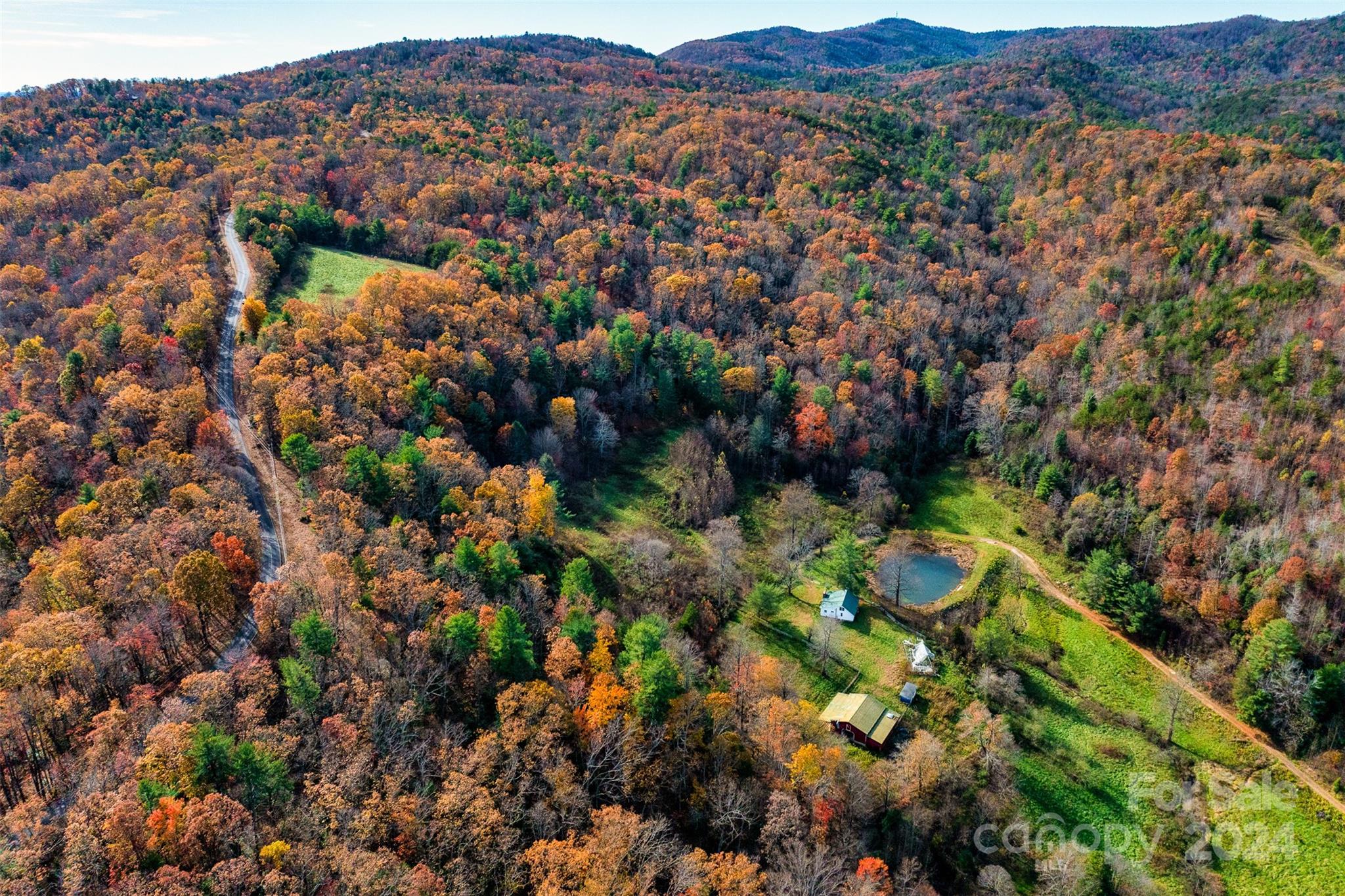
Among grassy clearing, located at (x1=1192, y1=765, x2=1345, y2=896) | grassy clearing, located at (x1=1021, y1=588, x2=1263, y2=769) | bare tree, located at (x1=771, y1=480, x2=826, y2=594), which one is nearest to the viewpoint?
grassy clearing, located at (x1=1192, y1=765, x2=1345, y2=896)

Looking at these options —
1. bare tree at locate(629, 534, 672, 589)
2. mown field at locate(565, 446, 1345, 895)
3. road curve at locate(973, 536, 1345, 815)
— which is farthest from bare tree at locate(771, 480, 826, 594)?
road curve at locate(973, 536, 1345, 815)

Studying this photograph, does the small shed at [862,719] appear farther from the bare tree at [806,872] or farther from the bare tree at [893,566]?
the bare tree at [893,566]

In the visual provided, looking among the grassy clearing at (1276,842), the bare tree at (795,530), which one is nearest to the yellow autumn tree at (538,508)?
the bare tree at (795,530)

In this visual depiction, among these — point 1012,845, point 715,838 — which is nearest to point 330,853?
point 715,838

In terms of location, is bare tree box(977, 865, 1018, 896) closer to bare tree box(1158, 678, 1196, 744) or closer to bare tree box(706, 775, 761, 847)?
bare tree box(706, 775, 761, 847)

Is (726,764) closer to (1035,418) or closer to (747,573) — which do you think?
(747,573)
